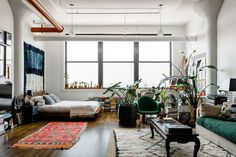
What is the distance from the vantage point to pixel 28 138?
528 centimetres

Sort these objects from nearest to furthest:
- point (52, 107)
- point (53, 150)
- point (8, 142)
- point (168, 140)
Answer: point (168, 140)
point (53, 150)
point (8, 142)
point (52, 107)

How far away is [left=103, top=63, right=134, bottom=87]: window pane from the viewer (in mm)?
11188

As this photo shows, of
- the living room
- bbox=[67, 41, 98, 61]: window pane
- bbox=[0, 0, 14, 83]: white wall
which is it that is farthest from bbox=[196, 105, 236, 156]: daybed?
bbox=[67, 41, 98, 61]: window pane

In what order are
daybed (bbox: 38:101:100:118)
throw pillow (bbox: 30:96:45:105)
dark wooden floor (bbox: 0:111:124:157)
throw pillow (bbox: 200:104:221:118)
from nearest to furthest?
dark wooden floor (bbox: 0:111:124:157), throw pillow (bbox: 200:104:221:118), daybed (bbox: 38:101:100:118), throw pillow (bbox: 30:96:45:105)

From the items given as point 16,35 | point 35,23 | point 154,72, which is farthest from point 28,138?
point 154,72

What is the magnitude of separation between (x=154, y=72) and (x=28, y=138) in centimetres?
701

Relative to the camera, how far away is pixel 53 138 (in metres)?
5.27

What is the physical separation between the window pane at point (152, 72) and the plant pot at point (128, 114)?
4.22 m

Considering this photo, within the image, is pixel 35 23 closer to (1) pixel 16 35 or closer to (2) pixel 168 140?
(1) pixel 16 35

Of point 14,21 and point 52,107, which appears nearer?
point 14,21

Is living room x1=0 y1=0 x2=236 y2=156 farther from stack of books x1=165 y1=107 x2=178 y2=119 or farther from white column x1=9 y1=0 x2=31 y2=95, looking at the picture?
stack of books x1=165 y1=107 x2=178 y2=119

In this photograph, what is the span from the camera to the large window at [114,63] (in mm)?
11172

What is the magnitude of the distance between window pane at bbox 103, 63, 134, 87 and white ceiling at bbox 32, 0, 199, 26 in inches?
71.5

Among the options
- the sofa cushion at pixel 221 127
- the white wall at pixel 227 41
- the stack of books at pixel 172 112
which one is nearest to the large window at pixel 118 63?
the stack of books at pixel 172 112
